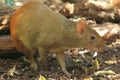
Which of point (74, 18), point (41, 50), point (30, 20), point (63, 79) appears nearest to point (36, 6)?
point (30, 20)

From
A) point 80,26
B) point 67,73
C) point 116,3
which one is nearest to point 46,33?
point 80,26

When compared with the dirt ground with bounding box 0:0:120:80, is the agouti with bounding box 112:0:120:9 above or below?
above

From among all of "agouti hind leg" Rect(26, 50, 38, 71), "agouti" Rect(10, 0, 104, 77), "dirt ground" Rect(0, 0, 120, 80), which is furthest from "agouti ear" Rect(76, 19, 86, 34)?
"agouti hind leg" Rect(26, 50, 38, 71)

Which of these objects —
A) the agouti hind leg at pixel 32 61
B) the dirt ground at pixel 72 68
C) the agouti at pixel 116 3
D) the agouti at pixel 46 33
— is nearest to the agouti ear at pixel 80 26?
the agouti at pixel 46 33

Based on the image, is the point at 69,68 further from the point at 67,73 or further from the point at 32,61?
the point at 32,61

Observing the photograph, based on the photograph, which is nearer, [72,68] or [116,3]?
[72,68]

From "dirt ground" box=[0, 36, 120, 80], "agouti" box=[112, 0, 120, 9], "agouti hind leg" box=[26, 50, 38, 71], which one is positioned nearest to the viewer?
"dirt ground" box=[0, 36, 120, 80]

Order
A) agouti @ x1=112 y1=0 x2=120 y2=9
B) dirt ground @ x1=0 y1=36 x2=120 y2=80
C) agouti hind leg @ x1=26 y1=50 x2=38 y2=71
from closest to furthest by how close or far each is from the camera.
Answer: dirt ground @ x1=0 y1=36 x2=120 y2=80
agouti hind leg @ x1=26 y1=50 x2=38 y2=71
agouti @ x1=112 y1=0 x2=120 y2=9

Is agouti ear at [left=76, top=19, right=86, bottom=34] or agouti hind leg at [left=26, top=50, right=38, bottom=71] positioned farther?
agouti hind leg at [left=26, top=50, right=38, bottom=71]

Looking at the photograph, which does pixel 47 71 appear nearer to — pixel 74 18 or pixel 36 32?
pixel 36 32

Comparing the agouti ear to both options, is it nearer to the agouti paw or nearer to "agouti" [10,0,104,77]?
"agouti" [10,0,104,77]
